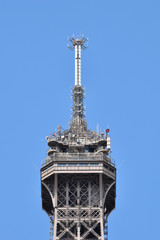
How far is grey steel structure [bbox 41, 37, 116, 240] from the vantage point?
548 feet

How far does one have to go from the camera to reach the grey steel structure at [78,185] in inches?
6575

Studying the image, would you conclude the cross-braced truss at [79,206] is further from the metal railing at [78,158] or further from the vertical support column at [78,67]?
the vertical support column at [78,67]

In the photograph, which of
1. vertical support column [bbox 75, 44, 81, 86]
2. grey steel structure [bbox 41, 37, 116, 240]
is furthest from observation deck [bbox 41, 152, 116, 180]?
vertical support column [bbox 75, 44, 81, 86]

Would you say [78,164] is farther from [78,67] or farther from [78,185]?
[78,67]

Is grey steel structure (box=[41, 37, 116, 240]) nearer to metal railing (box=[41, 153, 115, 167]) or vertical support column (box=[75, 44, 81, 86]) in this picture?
metal railing (box=[41, 153, 115, 167])

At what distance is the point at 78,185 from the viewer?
171 meters

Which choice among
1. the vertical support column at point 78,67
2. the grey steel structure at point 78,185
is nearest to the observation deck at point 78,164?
the grey steel structure at point 78,185

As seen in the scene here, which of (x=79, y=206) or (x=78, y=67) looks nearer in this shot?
(x=79, y=206)

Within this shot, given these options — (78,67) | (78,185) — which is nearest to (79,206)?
(78,185)

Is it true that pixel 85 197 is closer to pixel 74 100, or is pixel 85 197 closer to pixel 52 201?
pixel 52 201

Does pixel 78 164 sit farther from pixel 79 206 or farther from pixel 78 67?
pixel 78 67

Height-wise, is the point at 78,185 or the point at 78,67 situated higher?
the point at 78,67

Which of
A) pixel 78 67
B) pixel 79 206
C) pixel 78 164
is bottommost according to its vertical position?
pixel 79 206

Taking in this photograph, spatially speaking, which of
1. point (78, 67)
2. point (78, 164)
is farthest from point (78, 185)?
point (78, 67)
